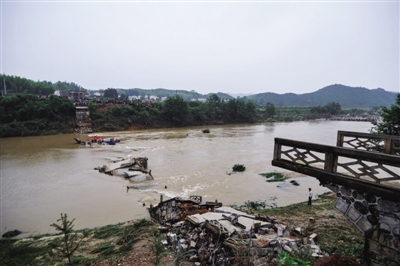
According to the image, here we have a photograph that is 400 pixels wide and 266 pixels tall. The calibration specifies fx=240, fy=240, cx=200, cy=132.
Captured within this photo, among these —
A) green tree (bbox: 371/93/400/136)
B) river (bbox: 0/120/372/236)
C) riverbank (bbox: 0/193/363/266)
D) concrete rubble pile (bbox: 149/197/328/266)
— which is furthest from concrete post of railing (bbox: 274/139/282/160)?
green tree (bbox: 371/93/400/136)

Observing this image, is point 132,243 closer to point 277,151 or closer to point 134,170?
point 277,151

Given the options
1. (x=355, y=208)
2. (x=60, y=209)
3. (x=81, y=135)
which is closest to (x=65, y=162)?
(x=60, y=209)

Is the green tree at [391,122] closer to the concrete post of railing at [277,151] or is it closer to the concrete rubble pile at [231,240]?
the concrete rubble pile at [231,240]

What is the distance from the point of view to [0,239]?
9.77 meters

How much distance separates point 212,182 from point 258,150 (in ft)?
44.1

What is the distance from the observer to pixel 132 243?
7.97m

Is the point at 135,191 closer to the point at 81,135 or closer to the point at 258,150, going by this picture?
the point at 258,150

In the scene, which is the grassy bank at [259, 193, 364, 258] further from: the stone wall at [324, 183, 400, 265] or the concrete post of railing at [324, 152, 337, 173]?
the concrete post of railing at [324, 152, 337, 173]

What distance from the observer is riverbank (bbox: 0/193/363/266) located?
6855 millimetres

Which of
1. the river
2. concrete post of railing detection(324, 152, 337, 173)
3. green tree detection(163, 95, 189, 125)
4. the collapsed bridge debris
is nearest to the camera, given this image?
concrete post of railing detection(324, 152, 337, 173)

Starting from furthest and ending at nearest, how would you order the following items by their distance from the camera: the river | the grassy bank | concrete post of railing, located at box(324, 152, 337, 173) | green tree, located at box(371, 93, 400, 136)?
the river, green tree, located at box(371, 93, 400, 136), the grassy bank, concrete post of railing, located at box(324, 152, 337, 173)

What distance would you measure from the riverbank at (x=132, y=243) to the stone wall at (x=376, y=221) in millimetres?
1478

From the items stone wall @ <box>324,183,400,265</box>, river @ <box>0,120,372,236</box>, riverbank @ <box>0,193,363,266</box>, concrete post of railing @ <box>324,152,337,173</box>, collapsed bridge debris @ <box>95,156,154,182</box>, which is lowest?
river @ <box>0,120,372,236</box>

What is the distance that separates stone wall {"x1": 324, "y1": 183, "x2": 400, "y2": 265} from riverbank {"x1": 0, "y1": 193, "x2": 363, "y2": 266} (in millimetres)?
1478
